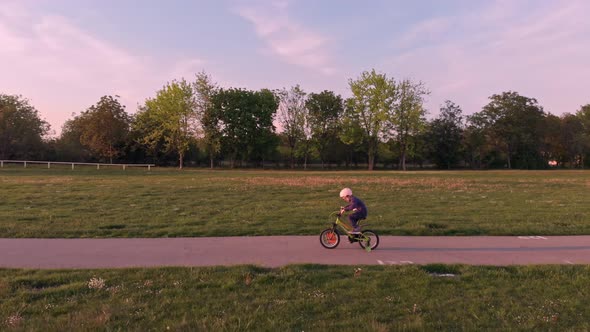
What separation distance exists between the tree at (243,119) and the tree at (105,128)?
13.6 meters

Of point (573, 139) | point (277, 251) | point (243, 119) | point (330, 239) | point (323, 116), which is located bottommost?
point (277, 251)

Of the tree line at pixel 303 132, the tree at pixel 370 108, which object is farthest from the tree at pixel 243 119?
the tree at pixel 370 108

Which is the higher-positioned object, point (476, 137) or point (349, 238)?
point (476, 137)

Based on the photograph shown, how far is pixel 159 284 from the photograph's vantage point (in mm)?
5512

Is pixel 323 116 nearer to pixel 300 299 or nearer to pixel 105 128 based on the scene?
pixel 105 128

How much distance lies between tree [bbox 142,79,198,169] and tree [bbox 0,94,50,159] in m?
14.0

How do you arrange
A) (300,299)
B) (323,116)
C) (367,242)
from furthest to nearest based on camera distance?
(323,116) < (367,242) < (300,299)

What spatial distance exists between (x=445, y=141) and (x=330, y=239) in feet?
249

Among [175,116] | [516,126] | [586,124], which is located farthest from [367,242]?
[586,124]

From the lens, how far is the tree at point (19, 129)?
55688 millimetres

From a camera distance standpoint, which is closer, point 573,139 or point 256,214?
point 256,214

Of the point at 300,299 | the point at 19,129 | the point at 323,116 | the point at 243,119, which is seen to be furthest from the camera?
the point at 323,116

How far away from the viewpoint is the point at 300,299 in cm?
500

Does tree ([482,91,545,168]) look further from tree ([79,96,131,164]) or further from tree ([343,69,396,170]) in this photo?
tree ([79,96,131,164])
